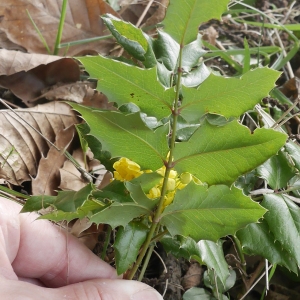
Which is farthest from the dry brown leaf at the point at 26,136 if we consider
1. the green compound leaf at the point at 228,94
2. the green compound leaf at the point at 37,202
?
the green compound leaf at the point at 228,94

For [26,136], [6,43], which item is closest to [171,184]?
[26,136]

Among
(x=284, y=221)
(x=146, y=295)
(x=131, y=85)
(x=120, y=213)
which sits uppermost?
(x=131, y=85)

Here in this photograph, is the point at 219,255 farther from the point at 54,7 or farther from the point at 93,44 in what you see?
the point at 54,7

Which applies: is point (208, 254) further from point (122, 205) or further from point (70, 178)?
point (70, 178)

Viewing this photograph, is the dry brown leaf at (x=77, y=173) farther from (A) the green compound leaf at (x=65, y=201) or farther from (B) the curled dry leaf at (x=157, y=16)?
(B) the curled dry leaf at (x=157, y=16)

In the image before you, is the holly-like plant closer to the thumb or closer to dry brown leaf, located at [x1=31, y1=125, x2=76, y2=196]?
the thumb

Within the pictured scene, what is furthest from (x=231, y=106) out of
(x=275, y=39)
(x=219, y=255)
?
(x=275, y=39)
